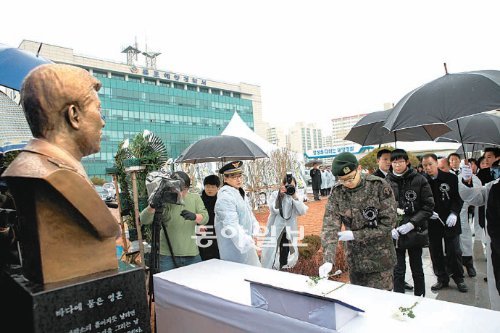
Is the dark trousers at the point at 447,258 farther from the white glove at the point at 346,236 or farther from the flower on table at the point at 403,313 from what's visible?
the flower on table at the point at 403,313

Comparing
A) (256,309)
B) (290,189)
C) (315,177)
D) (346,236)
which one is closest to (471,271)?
(290,189)

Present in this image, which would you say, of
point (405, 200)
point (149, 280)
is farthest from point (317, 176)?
point (149, 280)

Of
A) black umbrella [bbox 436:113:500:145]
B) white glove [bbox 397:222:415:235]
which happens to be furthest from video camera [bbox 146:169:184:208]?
black umbrella [bbox 436:113:500:145]

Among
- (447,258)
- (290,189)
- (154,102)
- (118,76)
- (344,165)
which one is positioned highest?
(118,76)

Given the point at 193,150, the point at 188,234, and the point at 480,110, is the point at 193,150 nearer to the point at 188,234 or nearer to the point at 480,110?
the point at 188,234

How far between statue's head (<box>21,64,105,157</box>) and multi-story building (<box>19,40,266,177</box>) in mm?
44782

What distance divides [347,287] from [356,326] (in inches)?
19.4

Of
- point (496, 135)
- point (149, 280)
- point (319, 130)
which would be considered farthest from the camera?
point (319, 130)

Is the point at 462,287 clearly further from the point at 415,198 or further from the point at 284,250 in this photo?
the point at 284,250

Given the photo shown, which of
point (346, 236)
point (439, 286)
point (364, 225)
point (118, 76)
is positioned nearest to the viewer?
point (346, 236)

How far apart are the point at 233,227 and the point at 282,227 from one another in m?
1.81

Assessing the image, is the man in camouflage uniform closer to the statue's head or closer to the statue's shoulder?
the statue's head

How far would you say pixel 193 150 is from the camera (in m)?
5.12

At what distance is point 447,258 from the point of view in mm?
4250
